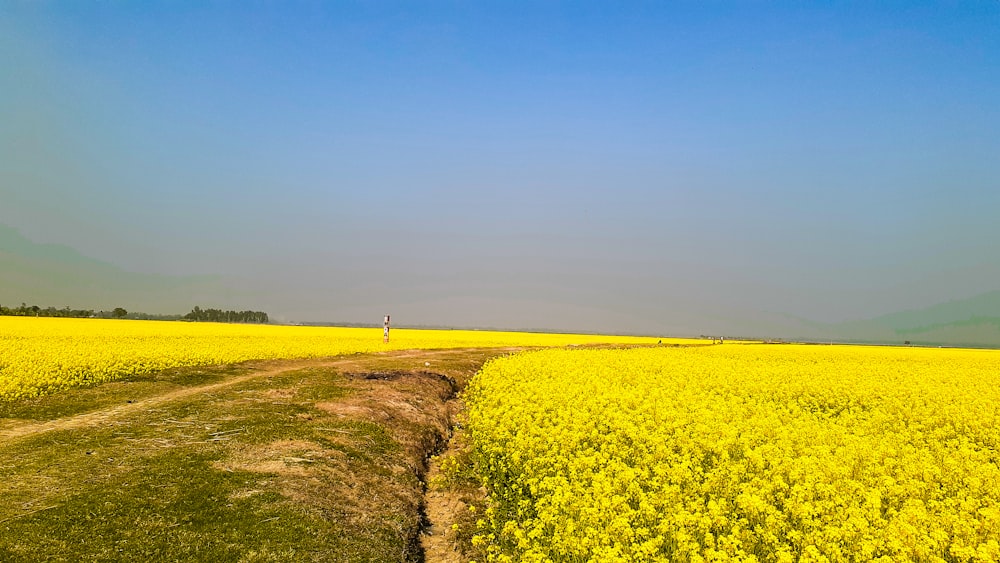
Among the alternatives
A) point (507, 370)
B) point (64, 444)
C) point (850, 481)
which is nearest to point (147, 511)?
point (64, 444)

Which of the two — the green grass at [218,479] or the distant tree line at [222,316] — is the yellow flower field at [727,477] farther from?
the distant tree line at [222,316]

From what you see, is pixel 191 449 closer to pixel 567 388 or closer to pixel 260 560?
pixel 260 560

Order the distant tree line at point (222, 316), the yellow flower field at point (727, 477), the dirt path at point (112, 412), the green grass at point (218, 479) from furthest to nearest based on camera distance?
1. the distant tree line at point (222, 316)
2. the dirt path at point (112, 412)
3. the green grass at point (218, 479)
4. the yellow flower field at point (727, 477)

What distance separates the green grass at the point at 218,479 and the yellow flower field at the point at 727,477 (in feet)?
7.38

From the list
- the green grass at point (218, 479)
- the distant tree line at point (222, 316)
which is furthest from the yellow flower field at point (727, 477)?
the distant tree line at point (222, 316)

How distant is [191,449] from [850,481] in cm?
1273

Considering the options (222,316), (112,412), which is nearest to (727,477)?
(112,412)

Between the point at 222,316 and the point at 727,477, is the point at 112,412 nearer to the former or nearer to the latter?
the point at 727,477

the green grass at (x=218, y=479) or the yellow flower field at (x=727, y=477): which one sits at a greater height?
the yellow flower field at (x=727, y=477)

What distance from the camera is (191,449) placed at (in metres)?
11.0

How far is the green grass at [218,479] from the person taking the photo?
7.38 metres

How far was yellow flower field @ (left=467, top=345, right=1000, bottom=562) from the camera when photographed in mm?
6680

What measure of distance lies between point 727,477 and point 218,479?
9.28 m

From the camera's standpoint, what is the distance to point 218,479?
374 inches
